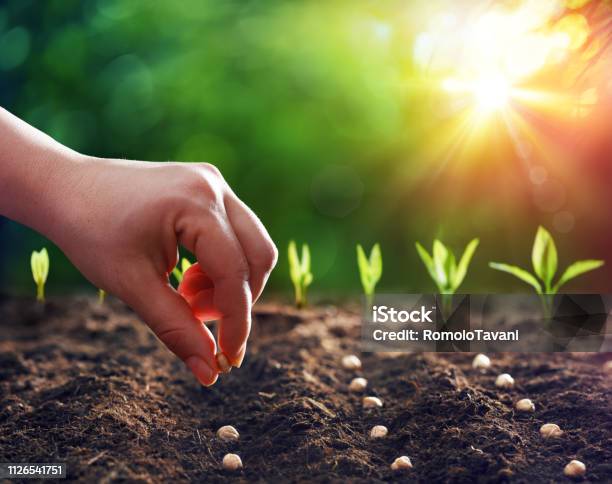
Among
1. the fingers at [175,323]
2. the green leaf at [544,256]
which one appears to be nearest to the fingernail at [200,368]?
the fingers at [175,323]

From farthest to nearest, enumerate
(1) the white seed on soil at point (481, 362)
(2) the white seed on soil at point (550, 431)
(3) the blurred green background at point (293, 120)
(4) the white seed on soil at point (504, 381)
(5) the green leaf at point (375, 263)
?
(3) the blurred green background at point (293, 120) → (5) the green leaf at point (375, 263) → (1) the white seed on soil at point (481, 362) → (4) the white seed on soil at point (504, 381) → (2) the white seed on soil at point (550, 431)

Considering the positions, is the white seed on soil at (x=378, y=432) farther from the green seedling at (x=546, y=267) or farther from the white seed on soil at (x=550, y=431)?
the green seedling at (x=546, y=267)

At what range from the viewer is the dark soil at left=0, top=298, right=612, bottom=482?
1.27m

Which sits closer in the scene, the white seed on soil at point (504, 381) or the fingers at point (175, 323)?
the fingers at point (175, 323)

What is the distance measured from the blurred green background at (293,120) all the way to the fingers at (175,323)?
1.68m

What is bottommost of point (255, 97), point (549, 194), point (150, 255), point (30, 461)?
point (30, 461)

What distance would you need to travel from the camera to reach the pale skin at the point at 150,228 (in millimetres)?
1132

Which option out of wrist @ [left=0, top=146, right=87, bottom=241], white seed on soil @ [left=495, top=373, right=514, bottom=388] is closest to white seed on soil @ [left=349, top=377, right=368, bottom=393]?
white seed on soil @ [left=495, top=373, right=514, bottom=388]

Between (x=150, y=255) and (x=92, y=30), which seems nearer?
(x=150, y=255)

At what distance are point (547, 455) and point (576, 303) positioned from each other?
1.01 m

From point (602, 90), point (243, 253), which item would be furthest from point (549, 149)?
point (243, 253)

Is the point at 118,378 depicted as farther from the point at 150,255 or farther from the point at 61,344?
the point at 150,255

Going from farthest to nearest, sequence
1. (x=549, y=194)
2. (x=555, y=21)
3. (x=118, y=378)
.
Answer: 1. (x=549, y=194)
2. (x=555, y=21)
3. (x=118, y=378)

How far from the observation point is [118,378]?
1661 millimetres
